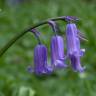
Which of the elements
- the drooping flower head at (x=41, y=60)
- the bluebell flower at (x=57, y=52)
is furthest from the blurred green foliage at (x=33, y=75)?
the bluebell flower at (x=57, y=52)

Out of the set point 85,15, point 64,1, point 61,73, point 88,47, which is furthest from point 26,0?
point 61,73

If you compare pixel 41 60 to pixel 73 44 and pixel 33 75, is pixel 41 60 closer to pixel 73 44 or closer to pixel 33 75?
pixel 73 44

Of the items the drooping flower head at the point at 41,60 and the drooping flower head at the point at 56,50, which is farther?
the drooping flower head at the point at 41,60

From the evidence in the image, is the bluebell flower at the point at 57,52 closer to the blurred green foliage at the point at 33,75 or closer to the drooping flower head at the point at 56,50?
the drooping flower head at the point at 56,50

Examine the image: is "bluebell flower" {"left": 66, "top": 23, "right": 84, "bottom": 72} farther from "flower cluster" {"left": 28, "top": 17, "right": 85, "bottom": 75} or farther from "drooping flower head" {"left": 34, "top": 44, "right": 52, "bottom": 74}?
"drooping flower head" {"left": 34, "top": 44, "right": 52, "bottom": 74}

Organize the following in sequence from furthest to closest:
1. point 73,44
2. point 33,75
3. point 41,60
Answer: point 33,75
point 41,60
point 73,44

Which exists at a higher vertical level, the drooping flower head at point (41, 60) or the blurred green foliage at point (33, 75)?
the blurred green foliage at point (33, 75)

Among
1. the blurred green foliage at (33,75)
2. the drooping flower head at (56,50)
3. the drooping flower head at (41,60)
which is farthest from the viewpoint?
the blurred green foliage at (33,75)

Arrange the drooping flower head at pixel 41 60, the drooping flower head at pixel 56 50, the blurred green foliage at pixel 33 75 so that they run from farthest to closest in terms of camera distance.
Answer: the blurred green foliage at pixel 33 75
the drooping flower head at pixel 41 60
the drooping flower head at pixel 56 50

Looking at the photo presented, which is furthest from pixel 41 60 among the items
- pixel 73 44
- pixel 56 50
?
pixel 73 44
